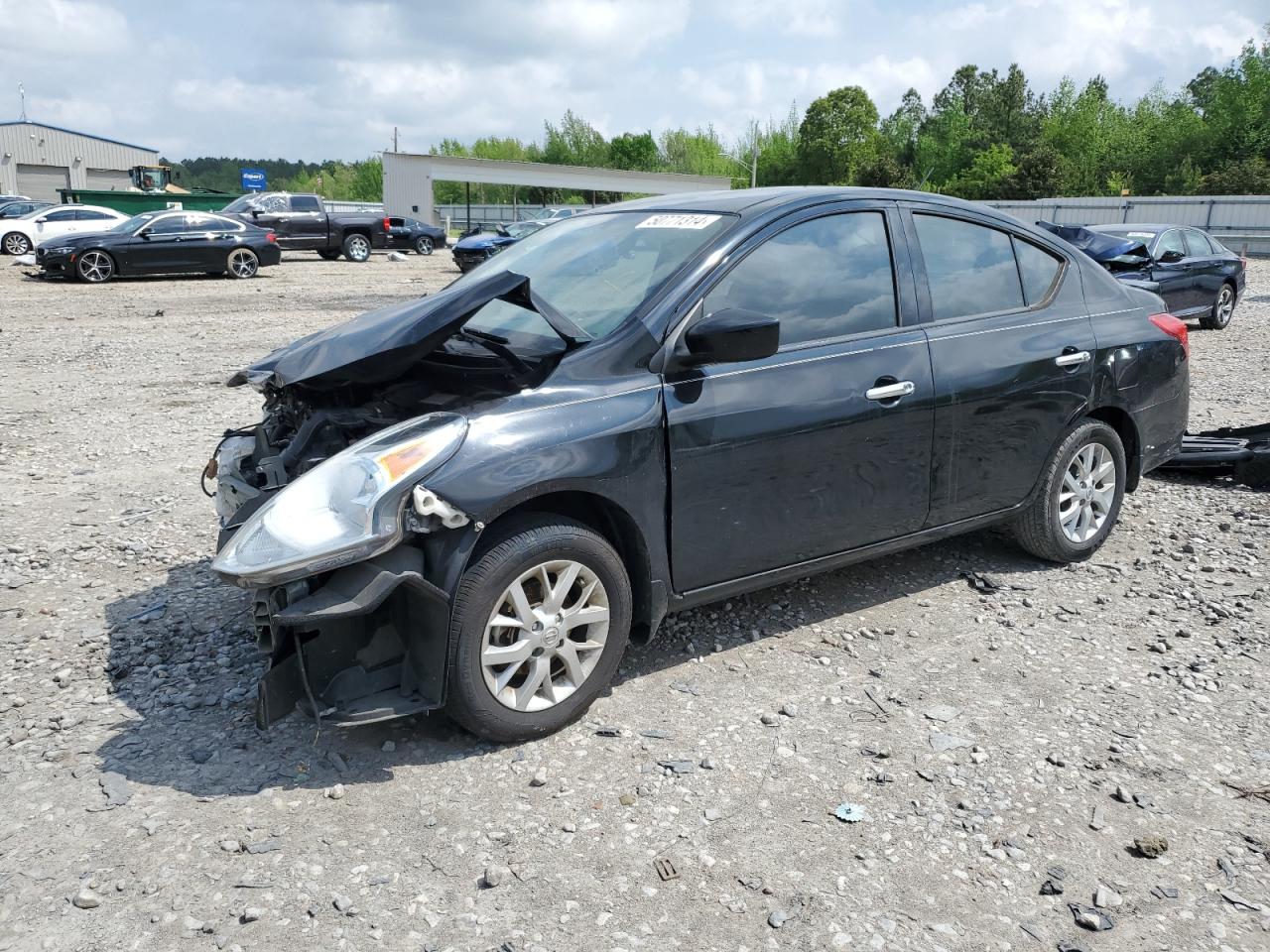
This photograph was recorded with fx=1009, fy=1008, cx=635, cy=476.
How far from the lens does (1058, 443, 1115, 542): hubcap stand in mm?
5016

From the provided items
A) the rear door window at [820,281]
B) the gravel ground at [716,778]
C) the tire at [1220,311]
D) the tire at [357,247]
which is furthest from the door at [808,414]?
→ the tire at [357,247]

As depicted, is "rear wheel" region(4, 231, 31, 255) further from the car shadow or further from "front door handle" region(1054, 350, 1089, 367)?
"front door handle" region(1054, 350, 1089, 367)

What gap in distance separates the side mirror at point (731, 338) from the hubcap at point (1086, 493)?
7.15ft

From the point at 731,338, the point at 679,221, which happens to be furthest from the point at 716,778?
the point at 679,221

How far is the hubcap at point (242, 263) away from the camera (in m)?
21.9

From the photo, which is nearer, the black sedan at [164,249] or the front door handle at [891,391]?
the front door handle at [891,391]

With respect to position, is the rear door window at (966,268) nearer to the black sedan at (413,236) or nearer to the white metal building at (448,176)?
the black sedan at (413,236)

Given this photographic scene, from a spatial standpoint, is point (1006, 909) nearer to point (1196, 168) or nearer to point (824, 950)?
point (824, 950)

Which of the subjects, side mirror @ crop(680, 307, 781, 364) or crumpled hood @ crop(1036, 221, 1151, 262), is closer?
side mirror @ crop(680, 307, 781, 364)

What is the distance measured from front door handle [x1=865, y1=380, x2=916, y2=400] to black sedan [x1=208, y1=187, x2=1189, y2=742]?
0.04ft

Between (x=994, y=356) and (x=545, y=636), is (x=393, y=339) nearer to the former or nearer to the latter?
(x=545, y=636)

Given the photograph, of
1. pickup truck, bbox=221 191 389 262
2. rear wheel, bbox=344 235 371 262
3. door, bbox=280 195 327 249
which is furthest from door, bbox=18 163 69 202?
door, bbox=280 195 327 249

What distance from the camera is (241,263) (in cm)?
2214

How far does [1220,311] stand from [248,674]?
1527cm
